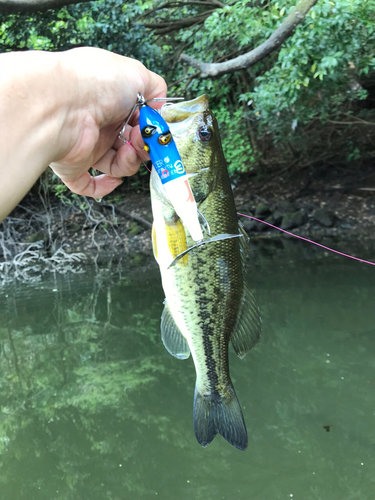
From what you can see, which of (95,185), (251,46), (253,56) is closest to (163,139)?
(95,185)

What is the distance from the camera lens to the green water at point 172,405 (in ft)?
10.3

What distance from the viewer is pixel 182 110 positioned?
1.50m

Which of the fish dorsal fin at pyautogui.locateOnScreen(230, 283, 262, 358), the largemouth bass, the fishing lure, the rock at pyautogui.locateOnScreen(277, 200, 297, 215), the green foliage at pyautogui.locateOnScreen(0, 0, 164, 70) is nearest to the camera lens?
the fishing lure

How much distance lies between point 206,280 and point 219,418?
55 cm

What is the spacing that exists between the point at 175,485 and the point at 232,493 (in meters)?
0.43

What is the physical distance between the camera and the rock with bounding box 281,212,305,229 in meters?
9.12

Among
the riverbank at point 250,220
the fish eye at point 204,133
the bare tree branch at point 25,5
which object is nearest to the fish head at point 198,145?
the fish eye at point 204,133

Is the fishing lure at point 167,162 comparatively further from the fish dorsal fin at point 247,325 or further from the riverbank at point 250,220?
the riverbank at point 250,220

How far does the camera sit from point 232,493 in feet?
9.86

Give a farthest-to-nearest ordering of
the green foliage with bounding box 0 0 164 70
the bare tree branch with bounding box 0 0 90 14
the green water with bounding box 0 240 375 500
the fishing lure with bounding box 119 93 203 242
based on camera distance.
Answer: the green foliage with bounding box 0 0 164 70 < the bare tree branch with bounding box 0 0 90 14 < the green water with bounding box 0 240 375 500 < the fishing lure with bounding box 119 93 203 242

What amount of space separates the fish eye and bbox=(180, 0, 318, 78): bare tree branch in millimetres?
3352

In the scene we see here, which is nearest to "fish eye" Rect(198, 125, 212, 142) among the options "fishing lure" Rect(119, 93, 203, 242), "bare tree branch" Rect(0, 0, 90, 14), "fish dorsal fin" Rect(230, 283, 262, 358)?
"fishing lure" Rect(119, 93, 203, 242)

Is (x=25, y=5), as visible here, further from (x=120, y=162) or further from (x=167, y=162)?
(x=167, y=162)

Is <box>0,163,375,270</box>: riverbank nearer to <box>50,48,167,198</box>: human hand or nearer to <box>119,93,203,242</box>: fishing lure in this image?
<box>50,48,167,198</box>: human hand
